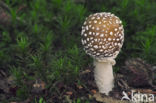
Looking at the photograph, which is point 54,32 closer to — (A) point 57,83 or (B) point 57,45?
(B) point 57,45

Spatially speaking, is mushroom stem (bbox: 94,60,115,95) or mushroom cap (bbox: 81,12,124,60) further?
mushroom stem (bbox: 94,60,115,95)

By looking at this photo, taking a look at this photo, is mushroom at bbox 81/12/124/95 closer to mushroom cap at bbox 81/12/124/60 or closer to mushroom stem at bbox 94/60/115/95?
mushroom cap at bbox 81/12/124/60

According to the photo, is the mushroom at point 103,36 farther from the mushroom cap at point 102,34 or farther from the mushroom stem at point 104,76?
the mushroom stem at point 104,76

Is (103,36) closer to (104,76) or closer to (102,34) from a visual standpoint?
(102,34)

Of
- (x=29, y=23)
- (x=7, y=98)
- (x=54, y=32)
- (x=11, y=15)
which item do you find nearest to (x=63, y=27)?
(x=54, y=32)

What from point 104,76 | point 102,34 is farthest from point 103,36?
point 104,76

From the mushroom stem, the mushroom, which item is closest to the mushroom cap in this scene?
the mushroom
